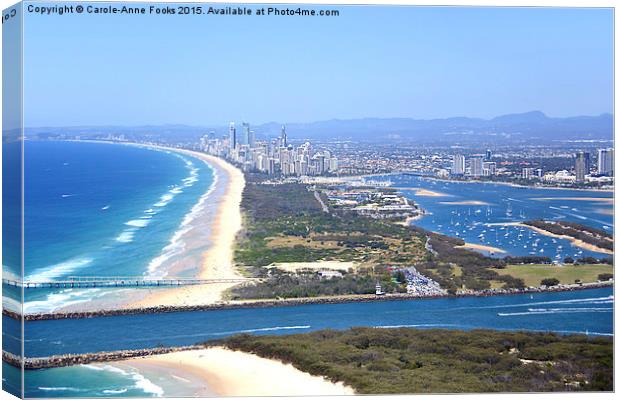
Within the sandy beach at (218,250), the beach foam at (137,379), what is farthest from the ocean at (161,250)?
the sandy beach at (218,250)

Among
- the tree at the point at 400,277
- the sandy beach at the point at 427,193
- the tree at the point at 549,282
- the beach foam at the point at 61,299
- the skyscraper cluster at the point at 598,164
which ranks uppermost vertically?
the skyscraper cluster at the point at 598,164

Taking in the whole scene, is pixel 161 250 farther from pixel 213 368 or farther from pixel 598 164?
pixel 598 164

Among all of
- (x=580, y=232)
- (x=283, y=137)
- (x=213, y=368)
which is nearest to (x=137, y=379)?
(x=213, y=368)

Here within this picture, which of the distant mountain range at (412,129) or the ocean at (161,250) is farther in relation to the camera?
the distant mountain range at (412,129)

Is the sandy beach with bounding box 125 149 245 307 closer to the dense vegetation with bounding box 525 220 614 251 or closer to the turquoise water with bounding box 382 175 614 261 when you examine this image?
the turquoise water with bounding box 382 175 614 261

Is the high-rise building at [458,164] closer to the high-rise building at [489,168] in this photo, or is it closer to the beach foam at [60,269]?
the high-rise building at [489,168]

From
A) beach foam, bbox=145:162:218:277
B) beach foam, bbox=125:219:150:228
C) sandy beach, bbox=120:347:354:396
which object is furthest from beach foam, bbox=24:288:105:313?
beach foam, bbox=125:219:150:228

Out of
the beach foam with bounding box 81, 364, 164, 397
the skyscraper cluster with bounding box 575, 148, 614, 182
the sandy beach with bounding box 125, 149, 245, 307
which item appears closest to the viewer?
the beach foam with bounding box 81, 364, 164, 397
